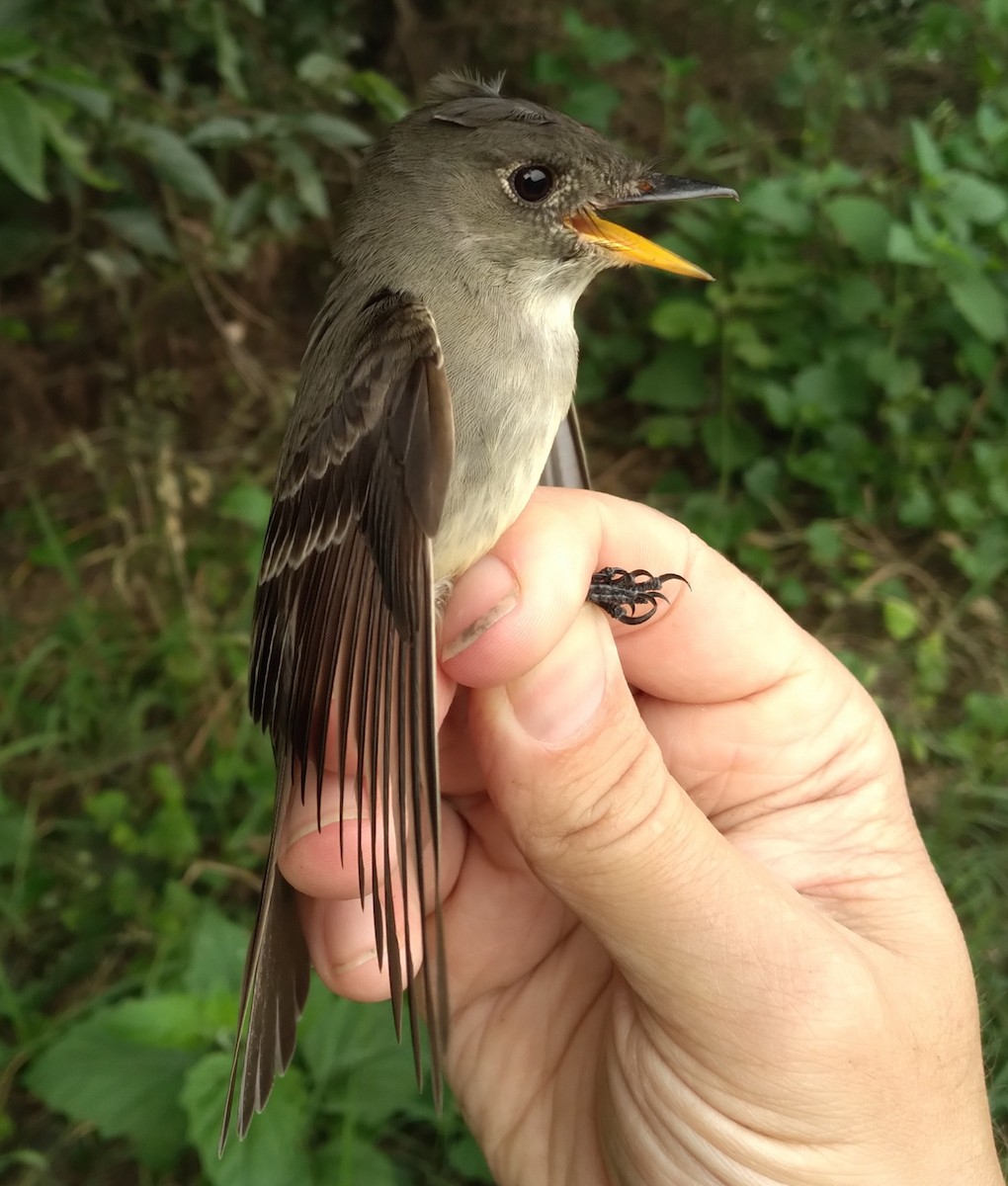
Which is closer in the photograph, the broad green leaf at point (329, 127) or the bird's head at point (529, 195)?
the bird's head at point (529, 195)

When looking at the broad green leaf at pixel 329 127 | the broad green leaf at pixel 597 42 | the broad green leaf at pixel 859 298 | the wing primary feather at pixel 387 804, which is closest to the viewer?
the wing primary feather at pixel 387 804

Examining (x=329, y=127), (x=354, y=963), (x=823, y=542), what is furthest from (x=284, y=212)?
(x=354, y=963)

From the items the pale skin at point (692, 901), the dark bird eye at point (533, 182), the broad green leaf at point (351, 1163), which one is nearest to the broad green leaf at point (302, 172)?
the dark bird eye at point (533, 182)

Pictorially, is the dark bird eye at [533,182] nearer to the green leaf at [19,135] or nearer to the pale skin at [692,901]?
the pale skin at [692,901]

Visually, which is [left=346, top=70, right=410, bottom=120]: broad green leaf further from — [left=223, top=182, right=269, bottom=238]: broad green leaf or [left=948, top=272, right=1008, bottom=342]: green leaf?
[left=948, top=272, right=1008, bottom=342]: green leaf

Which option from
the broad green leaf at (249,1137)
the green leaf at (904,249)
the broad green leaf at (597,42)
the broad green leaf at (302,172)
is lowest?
the broad green leaf at (249,1137)
